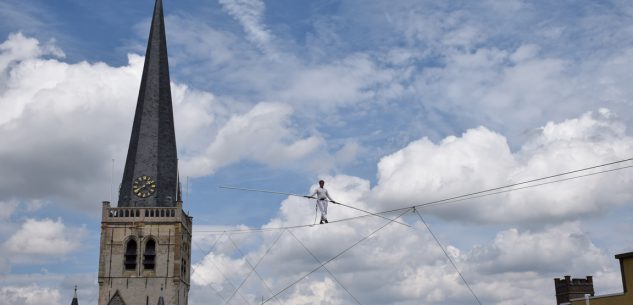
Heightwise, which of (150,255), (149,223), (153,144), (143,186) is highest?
(153,144)

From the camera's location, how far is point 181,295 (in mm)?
78562

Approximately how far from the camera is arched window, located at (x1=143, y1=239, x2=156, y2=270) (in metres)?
76.2

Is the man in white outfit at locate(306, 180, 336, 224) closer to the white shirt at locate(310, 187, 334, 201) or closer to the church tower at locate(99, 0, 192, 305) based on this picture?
the white shirt at locate(310, 187, 334, 201)

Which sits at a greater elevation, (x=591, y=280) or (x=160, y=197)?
(x=160, y=197)

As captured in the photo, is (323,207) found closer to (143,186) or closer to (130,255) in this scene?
(130,255)

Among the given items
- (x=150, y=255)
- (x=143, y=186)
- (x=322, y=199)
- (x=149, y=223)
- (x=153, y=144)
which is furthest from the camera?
(x=153, y=144)

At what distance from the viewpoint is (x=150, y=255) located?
76.7 m

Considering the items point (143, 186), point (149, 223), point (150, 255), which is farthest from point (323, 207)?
point (143, 186)

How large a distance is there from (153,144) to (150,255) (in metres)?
12.0

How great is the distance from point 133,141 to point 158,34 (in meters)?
13.5

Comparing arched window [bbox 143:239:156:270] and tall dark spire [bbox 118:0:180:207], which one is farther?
tall dark spire [bbox 118:0:180:207]

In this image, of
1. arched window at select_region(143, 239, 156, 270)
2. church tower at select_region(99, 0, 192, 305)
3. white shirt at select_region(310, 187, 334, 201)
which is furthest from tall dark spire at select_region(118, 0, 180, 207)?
white shirt at select_region(310, 187, 334, 201)

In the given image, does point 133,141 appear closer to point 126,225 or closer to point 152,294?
point 126,225

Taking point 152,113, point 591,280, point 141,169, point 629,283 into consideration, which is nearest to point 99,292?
point 141,169
